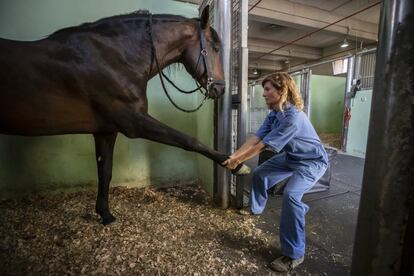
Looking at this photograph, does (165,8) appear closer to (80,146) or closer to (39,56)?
(39,56)

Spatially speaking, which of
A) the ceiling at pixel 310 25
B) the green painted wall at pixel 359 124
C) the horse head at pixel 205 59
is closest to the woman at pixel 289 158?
the horse head at pixel 205 59

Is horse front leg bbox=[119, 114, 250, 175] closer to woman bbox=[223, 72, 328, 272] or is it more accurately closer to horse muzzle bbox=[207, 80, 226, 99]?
woman bbox=[223, 72, 328, 272]

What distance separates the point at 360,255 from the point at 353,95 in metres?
5.52

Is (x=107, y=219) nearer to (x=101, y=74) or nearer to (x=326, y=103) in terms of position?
(x=101, y=74)

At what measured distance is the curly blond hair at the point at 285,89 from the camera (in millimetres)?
1683

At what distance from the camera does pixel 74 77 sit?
156 centimetres

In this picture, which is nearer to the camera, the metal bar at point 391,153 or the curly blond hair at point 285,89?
the metal bar at point 391,153

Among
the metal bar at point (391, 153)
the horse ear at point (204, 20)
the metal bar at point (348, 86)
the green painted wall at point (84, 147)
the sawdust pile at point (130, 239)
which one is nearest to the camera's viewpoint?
the metal bar at point (391, 153)

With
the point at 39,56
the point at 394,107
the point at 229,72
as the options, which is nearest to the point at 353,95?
the point at 229,72

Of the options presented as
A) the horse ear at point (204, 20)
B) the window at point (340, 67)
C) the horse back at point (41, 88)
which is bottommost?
the horse back at point (41, 88)

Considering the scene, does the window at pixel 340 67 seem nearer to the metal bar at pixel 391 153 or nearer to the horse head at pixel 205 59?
the horse head at pixel 205 59

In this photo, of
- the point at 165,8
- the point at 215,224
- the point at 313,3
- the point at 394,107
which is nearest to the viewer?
the point at 394,107

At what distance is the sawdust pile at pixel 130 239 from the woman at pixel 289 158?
0.79ft

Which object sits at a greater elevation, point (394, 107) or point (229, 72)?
point (229, 72)
